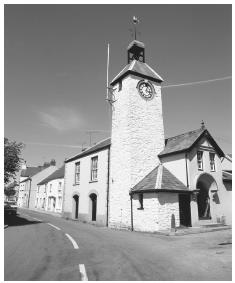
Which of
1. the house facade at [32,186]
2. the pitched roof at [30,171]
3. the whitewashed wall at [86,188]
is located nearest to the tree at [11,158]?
the whitewashed wall at [86,188]

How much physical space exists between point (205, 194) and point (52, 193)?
29181 mm

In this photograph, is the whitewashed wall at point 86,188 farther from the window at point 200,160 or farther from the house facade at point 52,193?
the house facade at point 52,193

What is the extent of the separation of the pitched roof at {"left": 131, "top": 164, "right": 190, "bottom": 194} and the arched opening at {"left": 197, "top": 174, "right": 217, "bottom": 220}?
2635 mm

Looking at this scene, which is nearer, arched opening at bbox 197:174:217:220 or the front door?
the front door

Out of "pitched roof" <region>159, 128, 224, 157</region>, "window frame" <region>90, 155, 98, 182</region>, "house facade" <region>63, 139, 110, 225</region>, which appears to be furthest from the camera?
"window frame" <region>90, 155, 98, 182</region>

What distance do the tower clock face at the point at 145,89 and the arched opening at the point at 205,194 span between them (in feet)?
28.5

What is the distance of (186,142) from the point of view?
2012 cm

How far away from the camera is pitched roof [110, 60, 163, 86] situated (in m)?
22.6

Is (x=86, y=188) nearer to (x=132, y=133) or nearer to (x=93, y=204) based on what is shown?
(x=93, y=204)

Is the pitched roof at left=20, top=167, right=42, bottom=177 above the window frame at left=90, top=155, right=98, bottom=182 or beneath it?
beneath

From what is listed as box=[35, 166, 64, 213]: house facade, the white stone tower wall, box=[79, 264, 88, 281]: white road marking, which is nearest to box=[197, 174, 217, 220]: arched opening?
the white stone tower wall

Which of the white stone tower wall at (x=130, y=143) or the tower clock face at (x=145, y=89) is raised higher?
the tower clock face at (x=145, y=89)

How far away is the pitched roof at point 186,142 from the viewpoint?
766 inches

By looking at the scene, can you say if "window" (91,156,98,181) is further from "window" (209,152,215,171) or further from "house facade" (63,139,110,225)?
"window" (209,152,215,171)
